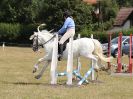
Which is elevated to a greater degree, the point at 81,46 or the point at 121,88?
the point at 81,46

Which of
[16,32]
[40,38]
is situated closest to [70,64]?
[40,38]

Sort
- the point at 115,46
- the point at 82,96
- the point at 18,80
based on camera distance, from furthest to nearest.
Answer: the point at 115,46 < the point at 18,80 < the point at 82,96

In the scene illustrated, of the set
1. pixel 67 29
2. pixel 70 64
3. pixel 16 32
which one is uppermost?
pixel 16 32

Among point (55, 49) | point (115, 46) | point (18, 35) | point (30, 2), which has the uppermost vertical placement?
point (30, 2)

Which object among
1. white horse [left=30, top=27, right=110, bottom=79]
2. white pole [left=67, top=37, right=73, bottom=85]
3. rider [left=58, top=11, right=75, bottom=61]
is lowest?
white pole [left=67, top=37, right=73, bottom=85]

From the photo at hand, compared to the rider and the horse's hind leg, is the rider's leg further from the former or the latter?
the horse's hind leg

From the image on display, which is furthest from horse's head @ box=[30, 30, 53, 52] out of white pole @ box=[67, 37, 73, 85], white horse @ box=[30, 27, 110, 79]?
white pole @ box=[67, 37, 73, 85]

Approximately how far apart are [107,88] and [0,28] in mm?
58489

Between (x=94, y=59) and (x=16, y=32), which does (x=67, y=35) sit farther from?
(x=16, y=32)

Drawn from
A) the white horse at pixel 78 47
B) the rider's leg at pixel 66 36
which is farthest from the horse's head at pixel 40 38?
the rider's leg at pixel 66 36

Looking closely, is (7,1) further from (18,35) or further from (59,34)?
(59,34)

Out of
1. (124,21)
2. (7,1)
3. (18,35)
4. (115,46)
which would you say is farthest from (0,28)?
(115,46)

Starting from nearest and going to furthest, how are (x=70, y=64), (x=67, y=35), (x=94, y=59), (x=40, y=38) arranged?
(x=70, y=64), (x=67, y=35), (x=94, y=59), (x=40, y=38)

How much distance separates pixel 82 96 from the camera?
44.5 ft
